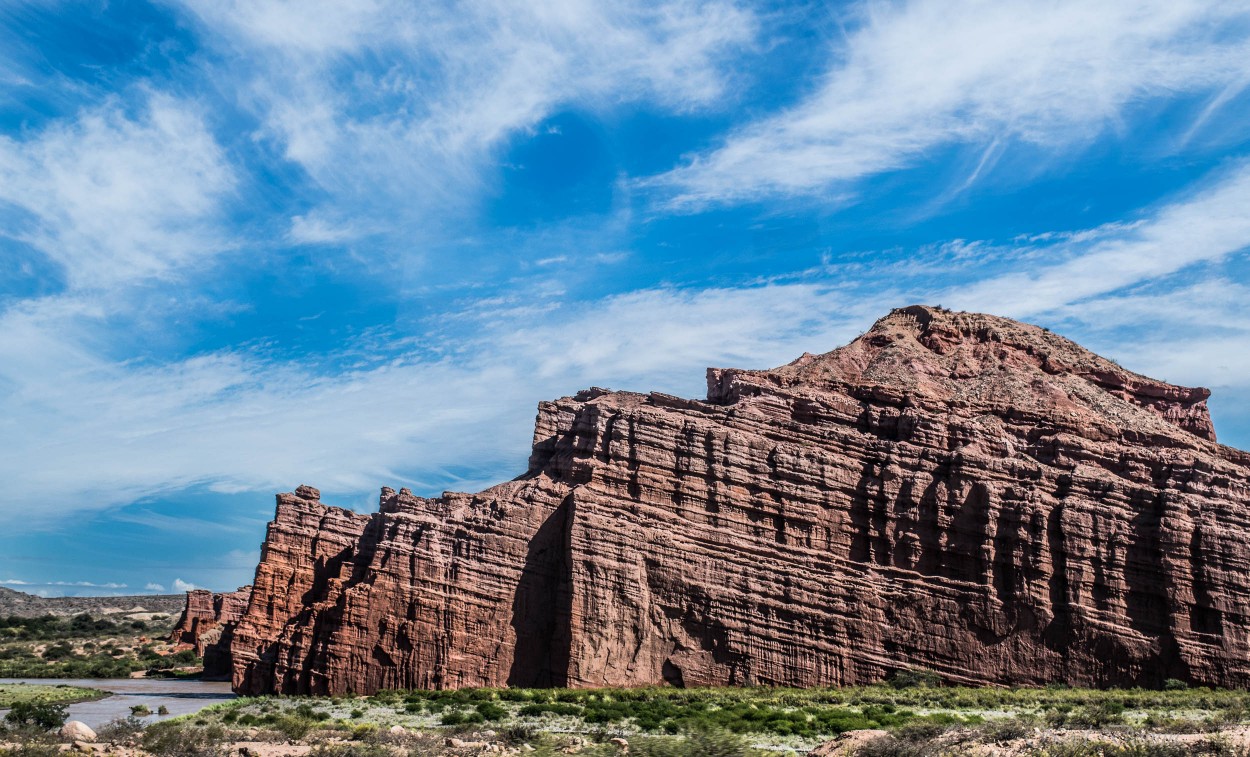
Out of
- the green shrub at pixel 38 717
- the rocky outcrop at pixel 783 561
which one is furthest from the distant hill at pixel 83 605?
the green shrub at pixel 38 717

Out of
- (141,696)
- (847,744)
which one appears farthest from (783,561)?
(141,696)

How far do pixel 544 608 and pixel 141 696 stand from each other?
18791mm

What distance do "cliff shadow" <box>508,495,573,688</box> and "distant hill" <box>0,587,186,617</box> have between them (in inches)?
3705

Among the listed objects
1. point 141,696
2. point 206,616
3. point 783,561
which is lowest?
point 141,696

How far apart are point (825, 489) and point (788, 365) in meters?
18.6

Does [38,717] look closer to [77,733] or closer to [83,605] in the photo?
[77,733]

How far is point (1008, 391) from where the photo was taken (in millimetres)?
67875

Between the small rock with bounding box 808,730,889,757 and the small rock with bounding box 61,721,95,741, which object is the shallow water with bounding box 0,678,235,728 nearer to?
the small rock with bounding box 61,721,95,741

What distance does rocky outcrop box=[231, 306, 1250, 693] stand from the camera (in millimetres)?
51000

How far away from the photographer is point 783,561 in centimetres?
5353

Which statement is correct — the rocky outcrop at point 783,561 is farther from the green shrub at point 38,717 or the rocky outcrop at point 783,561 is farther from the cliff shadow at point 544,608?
the green shrub at point 38,717

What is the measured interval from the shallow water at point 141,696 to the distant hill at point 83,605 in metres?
71.3

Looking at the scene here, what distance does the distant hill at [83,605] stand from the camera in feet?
445

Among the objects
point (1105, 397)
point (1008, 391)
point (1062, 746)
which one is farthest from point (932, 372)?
point (1062, 746)
